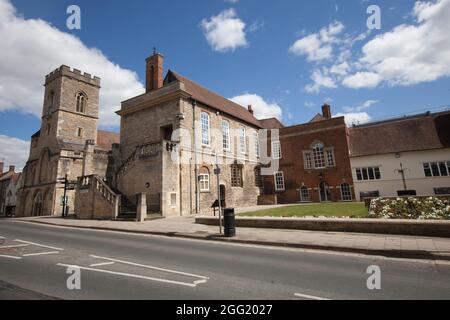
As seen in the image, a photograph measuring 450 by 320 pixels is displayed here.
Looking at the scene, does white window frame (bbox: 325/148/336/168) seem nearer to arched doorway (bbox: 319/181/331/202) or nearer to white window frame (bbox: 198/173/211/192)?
arched doorway (bbox: 319/181/331/202)

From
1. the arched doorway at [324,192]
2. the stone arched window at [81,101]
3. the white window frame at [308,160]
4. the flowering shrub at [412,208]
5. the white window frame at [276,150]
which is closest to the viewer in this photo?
the flowering shrub at [412,208]

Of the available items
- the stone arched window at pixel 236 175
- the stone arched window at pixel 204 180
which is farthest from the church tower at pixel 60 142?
the stone arched window at pixel 236 175

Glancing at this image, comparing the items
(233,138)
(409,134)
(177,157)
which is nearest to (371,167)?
(409,134)

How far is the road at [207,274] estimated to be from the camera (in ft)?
14.6

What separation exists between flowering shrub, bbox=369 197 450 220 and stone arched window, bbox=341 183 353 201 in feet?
46.0

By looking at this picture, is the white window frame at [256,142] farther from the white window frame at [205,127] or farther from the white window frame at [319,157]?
the white window frame at [205,127]

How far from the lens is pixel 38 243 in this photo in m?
9.45

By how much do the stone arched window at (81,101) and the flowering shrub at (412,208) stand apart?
42.8 metres

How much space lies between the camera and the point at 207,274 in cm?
559

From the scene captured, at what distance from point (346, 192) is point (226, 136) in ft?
50.0

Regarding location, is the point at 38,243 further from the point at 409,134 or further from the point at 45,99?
the point at 45,99

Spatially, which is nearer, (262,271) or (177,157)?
(262,271)

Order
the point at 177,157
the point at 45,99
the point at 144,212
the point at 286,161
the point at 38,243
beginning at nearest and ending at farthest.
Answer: the point at 38,243 → the point at 144,212 → the point at 177,157 → the point at 286,161 → the point at 45,99

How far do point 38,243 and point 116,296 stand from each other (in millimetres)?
7351
